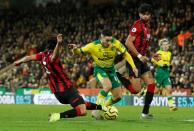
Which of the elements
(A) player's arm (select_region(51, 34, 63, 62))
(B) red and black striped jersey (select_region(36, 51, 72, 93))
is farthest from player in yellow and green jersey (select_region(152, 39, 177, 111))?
(A) player's arm (select_region(51, 34, 63, 62))

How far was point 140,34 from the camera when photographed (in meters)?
15.2

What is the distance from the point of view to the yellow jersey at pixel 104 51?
14.9m

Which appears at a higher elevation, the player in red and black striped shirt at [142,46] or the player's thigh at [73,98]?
the player in red and black striped shirt at [142,46]

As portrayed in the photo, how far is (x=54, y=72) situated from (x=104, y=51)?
1960 millimetres

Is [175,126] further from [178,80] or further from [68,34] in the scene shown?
[68,34]

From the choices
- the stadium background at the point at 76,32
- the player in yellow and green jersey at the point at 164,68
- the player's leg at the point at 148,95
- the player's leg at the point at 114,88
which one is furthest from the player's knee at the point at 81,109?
the stadium background at the point at 76,32

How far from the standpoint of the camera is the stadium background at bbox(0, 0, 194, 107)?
2883cm

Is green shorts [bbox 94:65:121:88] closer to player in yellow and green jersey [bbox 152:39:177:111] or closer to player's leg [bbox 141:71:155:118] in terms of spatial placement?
player's leg [bbox 141:71:155:118]

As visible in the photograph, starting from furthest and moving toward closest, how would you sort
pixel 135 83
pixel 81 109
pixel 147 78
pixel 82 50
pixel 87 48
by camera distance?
pixel 135 83, pixel 147 78, pixel 87 48, pixel 82 50, pixel 81 109

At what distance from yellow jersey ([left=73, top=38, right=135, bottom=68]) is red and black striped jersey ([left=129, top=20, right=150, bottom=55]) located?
458 mm

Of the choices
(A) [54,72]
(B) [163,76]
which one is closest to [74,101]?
(A) [54,72]

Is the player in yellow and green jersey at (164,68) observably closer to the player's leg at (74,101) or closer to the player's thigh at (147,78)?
the player's thigh at (147,78)

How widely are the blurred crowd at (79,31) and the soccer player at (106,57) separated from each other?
12479mm

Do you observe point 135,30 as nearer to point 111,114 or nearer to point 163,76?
point 111,114
